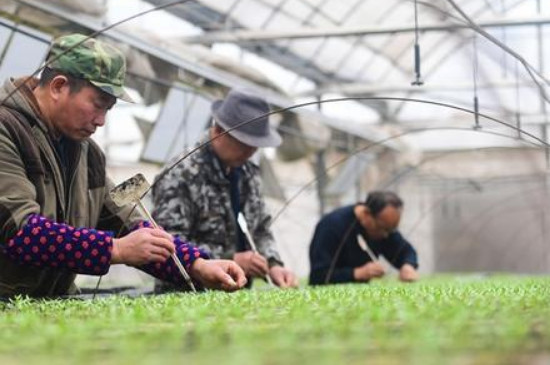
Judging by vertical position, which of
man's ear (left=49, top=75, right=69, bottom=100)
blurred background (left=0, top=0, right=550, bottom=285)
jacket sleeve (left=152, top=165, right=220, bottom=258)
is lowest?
jacket sleeve (left=152, top=165, right=220, bottom=258)

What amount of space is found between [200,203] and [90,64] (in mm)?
1449

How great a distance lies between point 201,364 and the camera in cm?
146

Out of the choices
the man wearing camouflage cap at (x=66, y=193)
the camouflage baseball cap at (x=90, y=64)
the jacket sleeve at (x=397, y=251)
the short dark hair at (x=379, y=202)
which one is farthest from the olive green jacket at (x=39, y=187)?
the jacket sleeve at (x=397, y=251)

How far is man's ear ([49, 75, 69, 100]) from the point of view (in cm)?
346

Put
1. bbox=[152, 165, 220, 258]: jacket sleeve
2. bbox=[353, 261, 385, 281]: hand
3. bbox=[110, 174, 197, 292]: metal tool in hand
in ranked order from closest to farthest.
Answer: bbox=[110, 174, 197, 292]: metal tool in hand, bbox=[152, 165, 220, 258]: jacket sleeve, bbox=[353, 261, 385, 281]: hand

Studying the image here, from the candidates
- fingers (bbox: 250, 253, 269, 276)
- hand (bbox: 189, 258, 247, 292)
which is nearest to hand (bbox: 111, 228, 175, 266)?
hand (bbox: 189, 258, 247, 292)

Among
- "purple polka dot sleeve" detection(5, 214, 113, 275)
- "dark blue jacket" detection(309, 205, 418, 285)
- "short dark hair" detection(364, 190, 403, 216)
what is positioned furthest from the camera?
"short dark hair" detection(364, 190, 403, 216)

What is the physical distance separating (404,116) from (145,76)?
433 inches

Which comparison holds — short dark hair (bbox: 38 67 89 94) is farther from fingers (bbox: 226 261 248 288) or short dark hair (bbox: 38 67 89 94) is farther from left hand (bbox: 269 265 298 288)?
left hand (bbox: 269 265 298 288)

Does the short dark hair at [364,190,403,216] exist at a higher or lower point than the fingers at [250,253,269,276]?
higher

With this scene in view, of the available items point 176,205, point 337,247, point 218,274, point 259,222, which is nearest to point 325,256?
point 337,247

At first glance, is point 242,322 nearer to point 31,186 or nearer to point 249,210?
point 31,186

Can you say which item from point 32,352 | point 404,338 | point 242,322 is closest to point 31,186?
point 242,322

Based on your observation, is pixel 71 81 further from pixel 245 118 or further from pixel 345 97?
pixel 345 97
